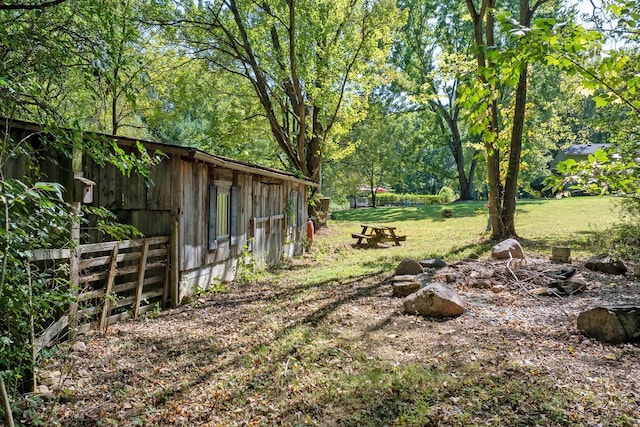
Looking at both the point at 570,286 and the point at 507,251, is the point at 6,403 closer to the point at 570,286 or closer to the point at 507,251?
the point at 570,286

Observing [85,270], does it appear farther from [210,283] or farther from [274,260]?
[274,260]

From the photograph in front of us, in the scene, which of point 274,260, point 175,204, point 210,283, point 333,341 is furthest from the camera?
point 274,260

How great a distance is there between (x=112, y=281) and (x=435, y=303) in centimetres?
497

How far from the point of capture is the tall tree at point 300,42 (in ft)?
48.9

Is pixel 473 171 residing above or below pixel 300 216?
above

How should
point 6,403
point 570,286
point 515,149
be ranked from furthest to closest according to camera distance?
point 515,149 → point 570,286 → point 6,403

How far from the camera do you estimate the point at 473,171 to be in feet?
129

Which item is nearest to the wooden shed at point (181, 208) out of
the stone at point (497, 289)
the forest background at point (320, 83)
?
the forest background at point (320, 83)

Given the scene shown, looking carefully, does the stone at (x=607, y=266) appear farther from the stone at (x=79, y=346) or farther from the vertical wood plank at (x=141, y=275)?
the stone at (x=79, y=346)

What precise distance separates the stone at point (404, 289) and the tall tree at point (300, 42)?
30.7 feet

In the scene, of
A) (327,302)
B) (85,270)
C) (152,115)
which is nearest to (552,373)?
(327,302)

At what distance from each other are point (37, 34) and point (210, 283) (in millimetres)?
5912

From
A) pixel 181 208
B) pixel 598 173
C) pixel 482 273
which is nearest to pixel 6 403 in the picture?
pixel 598 173

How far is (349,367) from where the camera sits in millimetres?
4824
